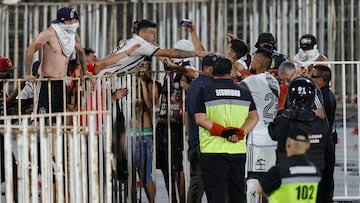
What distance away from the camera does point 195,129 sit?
12852mm

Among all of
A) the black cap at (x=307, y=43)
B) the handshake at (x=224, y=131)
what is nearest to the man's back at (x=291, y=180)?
the handshake at (x=224, y=131)

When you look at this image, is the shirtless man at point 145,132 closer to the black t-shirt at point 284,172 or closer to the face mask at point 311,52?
the face mask at point 311,52

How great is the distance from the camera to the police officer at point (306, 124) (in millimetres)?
11383

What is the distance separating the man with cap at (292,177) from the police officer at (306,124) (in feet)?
4.11

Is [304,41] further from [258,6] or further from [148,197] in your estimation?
[258,6]

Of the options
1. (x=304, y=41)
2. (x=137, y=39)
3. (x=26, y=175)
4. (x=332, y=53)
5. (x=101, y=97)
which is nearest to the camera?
(x=26, y=175)

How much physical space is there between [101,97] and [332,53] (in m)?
11.9

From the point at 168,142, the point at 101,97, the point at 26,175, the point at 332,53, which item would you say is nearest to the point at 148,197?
the point at 168,142

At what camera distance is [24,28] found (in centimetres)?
2438

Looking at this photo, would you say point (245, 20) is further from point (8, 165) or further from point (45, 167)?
point (8, 165)

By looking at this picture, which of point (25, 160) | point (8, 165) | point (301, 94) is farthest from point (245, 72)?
point (8, 165)

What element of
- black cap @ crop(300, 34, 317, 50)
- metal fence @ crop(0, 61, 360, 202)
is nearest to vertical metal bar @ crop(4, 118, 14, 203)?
metal fence @ crop(0, 61, 360, 202)

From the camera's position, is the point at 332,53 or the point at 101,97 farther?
the point at 332,53

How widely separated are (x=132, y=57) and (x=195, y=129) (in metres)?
1.18
